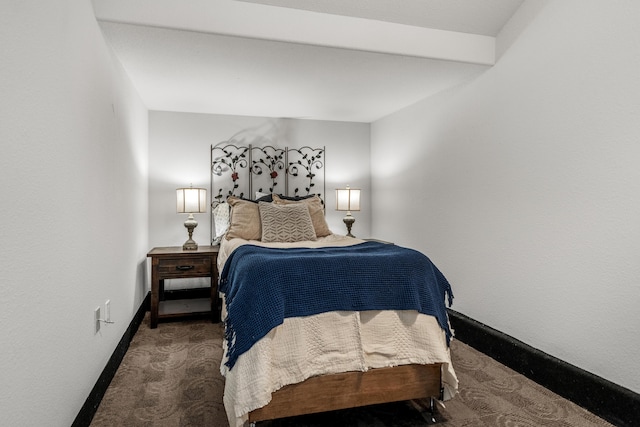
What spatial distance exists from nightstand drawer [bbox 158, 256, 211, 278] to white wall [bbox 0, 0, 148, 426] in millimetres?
909

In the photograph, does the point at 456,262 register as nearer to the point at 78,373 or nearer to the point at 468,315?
the point at 468,315

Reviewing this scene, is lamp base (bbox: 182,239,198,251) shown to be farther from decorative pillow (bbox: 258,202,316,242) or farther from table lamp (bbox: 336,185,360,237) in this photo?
table lamp (bbox: 336,185,360,237)

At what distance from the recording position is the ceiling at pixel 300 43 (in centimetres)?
227

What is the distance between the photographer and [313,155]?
15.0 feet

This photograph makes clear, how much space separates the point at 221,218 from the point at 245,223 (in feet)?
2.46

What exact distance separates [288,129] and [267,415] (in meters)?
3.36

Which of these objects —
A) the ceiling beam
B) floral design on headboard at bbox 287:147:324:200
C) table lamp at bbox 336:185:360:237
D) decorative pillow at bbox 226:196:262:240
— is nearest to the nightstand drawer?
decorative pillow at bbox 226:196:262:240

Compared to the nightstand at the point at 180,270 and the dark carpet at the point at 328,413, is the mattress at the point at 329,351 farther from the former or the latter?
the nightstand at the point at 180,270

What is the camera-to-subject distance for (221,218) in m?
3.97

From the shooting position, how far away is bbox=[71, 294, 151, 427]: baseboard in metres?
1.74

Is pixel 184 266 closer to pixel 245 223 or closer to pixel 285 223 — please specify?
pixel 245 223

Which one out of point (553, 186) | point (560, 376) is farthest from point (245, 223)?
point (560, 376)

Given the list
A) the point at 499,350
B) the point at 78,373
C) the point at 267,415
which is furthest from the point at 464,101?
the point at 78,373

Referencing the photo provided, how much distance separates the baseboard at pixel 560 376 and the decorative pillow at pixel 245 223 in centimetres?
192
